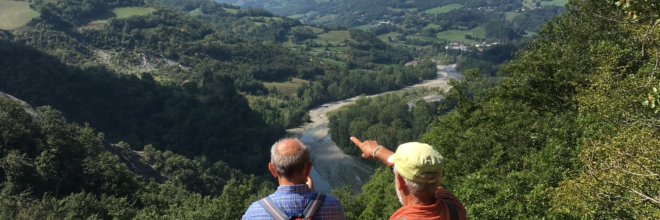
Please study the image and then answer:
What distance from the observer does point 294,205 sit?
15.2ft

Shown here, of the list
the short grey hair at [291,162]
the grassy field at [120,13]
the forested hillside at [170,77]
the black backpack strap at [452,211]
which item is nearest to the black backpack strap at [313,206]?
the short grey hair at [291,162]

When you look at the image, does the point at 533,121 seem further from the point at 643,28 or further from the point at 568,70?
the point at 643,28

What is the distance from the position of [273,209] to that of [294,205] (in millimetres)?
219

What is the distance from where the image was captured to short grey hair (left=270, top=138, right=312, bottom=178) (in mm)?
4629

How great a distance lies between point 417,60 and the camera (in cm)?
18850

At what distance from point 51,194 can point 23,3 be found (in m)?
118

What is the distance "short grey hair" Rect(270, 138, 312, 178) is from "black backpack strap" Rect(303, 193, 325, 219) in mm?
339

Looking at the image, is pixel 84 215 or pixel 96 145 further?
pixel 96 145

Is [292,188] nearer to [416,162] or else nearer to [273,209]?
[273,209]

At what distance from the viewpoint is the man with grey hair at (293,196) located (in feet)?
15.1

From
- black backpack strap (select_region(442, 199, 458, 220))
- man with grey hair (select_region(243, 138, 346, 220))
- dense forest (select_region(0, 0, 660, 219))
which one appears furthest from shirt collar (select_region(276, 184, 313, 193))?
dense forest (select_region(0, 0, 660, 219))

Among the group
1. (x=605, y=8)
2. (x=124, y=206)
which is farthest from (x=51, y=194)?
(x=605, y=8)

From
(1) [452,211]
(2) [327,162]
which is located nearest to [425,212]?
(1) [452,211]

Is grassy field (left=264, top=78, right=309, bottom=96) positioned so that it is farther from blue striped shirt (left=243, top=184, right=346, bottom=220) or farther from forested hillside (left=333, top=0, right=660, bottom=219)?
blue striped shirt (left=243, top=184, right=346, bottom=220)
